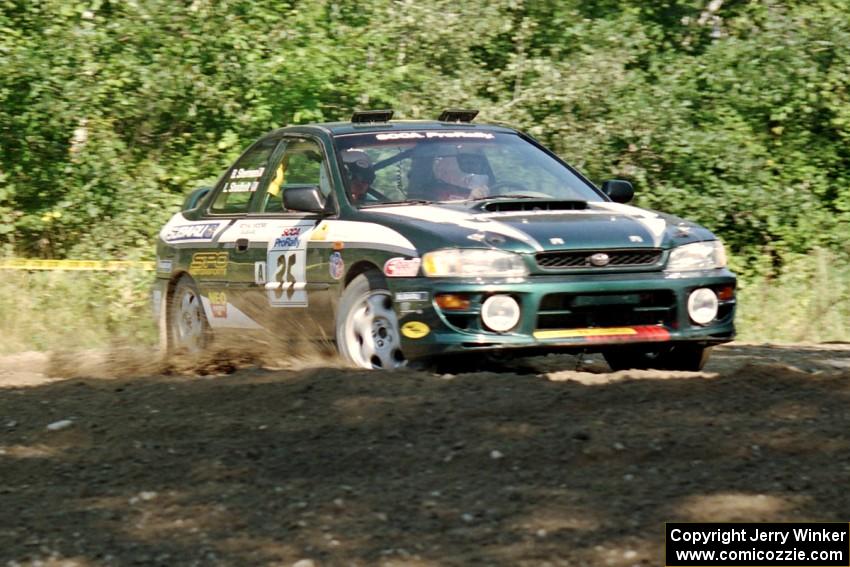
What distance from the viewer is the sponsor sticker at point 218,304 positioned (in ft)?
32.5


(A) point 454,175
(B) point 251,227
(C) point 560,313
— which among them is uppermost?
(A) point 454,175

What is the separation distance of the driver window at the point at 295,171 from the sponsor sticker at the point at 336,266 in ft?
2.25

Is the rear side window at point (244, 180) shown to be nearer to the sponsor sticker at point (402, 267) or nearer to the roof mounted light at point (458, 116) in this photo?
the roof mounted light at point (458, 116)

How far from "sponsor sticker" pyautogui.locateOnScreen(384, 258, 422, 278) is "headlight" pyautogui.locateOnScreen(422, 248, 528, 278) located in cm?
13

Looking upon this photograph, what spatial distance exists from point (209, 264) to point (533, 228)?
2.76m

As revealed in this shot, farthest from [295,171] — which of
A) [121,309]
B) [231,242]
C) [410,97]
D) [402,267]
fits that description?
[410,97]

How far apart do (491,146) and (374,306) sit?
5.87ft

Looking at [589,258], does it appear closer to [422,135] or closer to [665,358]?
[665,358]

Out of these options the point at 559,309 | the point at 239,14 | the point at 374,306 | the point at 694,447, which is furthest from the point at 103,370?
the point at 239,14

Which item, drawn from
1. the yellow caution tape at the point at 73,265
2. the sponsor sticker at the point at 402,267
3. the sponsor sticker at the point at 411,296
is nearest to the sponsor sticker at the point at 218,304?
the sponsor sticker at the point at 402,267

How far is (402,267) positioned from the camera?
319 inches

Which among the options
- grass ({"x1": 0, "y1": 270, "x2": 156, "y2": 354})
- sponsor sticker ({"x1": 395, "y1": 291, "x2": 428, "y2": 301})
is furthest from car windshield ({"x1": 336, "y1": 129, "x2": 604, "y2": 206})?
grass ({"x1": 0, "y1": 270, "x2": 156, "y2": 354})

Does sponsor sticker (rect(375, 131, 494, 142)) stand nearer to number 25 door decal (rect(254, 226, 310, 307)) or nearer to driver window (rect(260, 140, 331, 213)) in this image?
driver window (rect(260, 140, 331, 213))

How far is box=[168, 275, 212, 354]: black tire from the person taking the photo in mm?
10312
